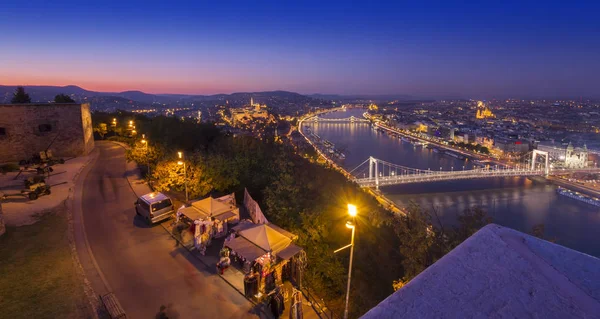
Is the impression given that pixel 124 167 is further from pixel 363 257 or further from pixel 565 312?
pixel 565 312

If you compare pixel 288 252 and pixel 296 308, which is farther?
pixel 288 252

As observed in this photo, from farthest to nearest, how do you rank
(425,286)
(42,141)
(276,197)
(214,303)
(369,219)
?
(42,141) → (369,219) → (276,197) → (214,303) → (425,286)

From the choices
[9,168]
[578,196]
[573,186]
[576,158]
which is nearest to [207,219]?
[9,168]

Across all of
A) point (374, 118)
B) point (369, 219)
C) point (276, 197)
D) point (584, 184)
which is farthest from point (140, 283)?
point (374, 118)

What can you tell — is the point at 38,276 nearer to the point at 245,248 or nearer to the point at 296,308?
Result: the point at 245,248

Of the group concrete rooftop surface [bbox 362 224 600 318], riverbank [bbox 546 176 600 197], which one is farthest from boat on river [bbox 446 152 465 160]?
concrete rooftop surface [bbox 362 224 600 318]

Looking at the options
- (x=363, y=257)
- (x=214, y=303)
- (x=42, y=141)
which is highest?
(x=42, y=141)
